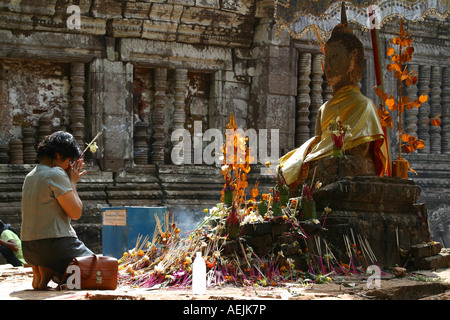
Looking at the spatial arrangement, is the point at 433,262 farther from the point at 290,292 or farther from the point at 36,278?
the point at 36,278

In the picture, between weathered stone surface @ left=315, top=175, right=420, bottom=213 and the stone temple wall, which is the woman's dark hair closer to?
weathered stone surface @ left=315, top=175, right=420, bottom=213

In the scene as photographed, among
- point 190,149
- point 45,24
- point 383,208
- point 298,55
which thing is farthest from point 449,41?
point 45,24

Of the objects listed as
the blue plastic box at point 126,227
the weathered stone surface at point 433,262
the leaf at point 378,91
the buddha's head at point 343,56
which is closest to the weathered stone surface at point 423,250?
the weathered stone surface at point 433,262

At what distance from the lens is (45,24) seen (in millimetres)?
9141

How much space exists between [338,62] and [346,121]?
772mm

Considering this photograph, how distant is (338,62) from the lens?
7.18 m

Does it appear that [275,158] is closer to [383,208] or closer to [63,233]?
[383,208]

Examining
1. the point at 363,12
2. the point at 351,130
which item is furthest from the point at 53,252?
the point at 363,12

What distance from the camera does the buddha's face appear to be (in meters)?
7.14

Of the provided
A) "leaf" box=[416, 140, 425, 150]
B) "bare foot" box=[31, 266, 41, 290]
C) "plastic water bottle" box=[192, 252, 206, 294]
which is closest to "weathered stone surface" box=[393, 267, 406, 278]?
"plastic water bottle" box=[192, 252, 206, 294]
